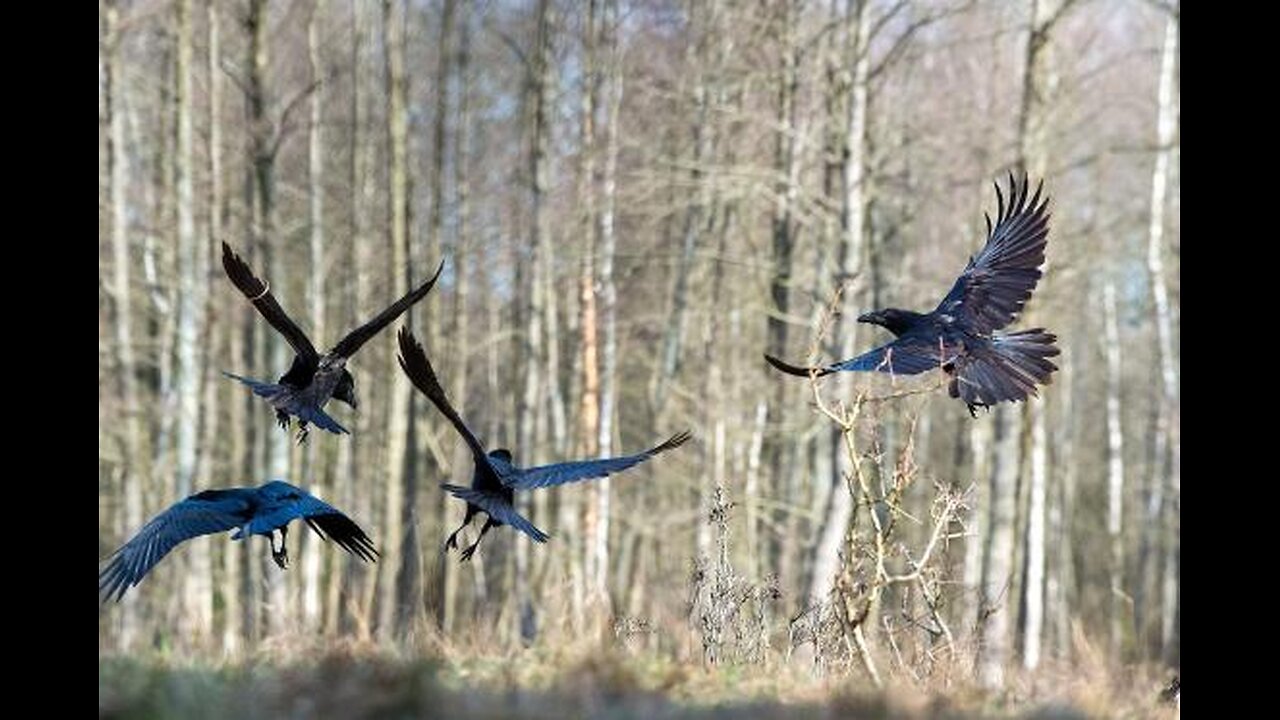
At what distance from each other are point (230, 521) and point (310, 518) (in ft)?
1.09

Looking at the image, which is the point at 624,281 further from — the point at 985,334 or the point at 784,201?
the point at 985,334

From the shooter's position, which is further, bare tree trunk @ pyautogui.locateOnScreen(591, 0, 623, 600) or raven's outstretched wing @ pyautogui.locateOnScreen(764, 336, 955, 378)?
bare tree trunk @ pyautogui.locateOnScreen(591, 0, 623, 600)

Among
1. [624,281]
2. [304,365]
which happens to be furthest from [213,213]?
[304,365]

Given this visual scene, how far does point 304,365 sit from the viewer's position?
23.4ft

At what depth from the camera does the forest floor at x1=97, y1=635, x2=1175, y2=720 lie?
529cm

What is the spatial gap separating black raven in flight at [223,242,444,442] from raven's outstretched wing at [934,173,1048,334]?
9.18ft

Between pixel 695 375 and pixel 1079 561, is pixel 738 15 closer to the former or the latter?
pixel 695 375

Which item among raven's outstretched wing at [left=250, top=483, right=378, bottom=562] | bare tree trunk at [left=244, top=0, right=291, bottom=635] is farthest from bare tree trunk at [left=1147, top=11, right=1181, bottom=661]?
raven's outstretched wing at [left=250, top=483, right=378, bottom=562]

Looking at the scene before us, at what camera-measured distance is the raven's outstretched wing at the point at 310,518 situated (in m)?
6.31

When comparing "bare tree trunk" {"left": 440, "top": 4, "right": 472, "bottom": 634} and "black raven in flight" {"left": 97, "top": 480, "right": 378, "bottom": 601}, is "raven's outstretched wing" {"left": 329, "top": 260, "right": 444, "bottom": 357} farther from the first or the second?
"bare tree trunk" {"left": 440, "top": 4, "right": 472, "bottom": 634}

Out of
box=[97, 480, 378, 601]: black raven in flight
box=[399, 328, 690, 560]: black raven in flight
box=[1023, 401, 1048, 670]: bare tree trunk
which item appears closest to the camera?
box=[97, 480, 378, 601]: black raven in flight

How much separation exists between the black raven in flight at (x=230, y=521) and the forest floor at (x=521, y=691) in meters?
0.40

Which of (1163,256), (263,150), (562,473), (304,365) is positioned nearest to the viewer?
(562,473)

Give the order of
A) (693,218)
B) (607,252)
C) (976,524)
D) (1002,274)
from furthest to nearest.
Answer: (693,218) < (607,252) < (976,524) < (1002,274)
